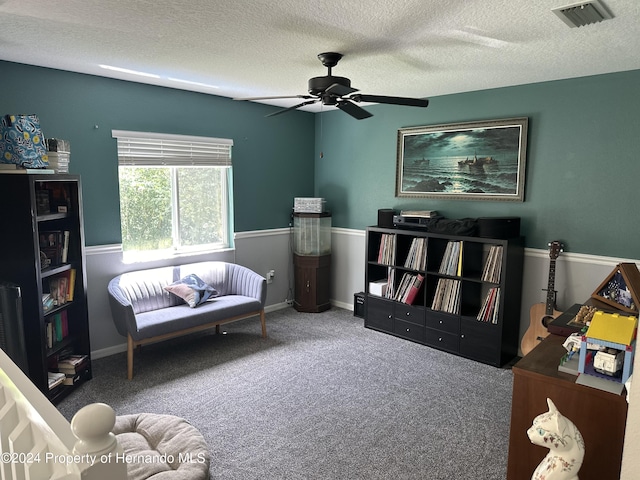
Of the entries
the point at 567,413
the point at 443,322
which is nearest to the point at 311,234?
the point at 443,322

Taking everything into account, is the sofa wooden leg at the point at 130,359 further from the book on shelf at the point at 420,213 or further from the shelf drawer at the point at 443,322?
the book on shelf at the point at 420,213

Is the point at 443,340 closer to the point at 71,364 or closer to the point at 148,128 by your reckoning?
the point at 71,364

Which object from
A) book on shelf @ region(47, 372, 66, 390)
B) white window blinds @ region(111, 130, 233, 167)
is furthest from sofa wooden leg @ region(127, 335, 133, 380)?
white window blinds @ region(111, 130, 233, 167)

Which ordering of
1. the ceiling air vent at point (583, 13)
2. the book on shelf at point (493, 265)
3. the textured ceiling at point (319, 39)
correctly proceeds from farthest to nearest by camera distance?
the book on shelf at point (493, 265) → the textured ceiling at point (319, 39) → the ceiling air vent at point (583, 13)

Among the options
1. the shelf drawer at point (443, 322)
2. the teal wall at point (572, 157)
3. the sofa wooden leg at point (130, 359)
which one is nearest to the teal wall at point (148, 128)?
the sofa wooden leg at point (130, 359)

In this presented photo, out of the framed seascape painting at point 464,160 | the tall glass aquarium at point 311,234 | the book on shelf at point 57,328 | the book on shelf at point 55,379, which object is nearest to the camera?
the book on shelf at point 55,379

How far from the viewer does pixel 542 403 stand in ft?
5.80

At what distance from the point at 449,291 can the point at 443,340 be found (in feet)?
1.52

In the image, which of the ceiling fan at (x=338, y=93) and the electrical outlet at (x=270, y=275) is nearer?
the ceiling fan at (x=338, y=93)

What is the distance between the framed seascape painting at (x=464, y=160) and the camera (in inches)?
152

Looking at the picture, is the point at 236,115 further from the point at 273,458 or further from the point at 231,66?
the point at 273,458

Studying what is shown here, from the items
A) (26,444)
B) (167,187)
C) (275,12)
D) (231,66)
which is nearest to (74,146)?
(167,187)

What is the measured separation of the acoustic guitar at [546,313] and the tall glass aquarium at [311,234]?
2430 millimetres

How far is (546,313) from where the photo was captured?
11.6ft
